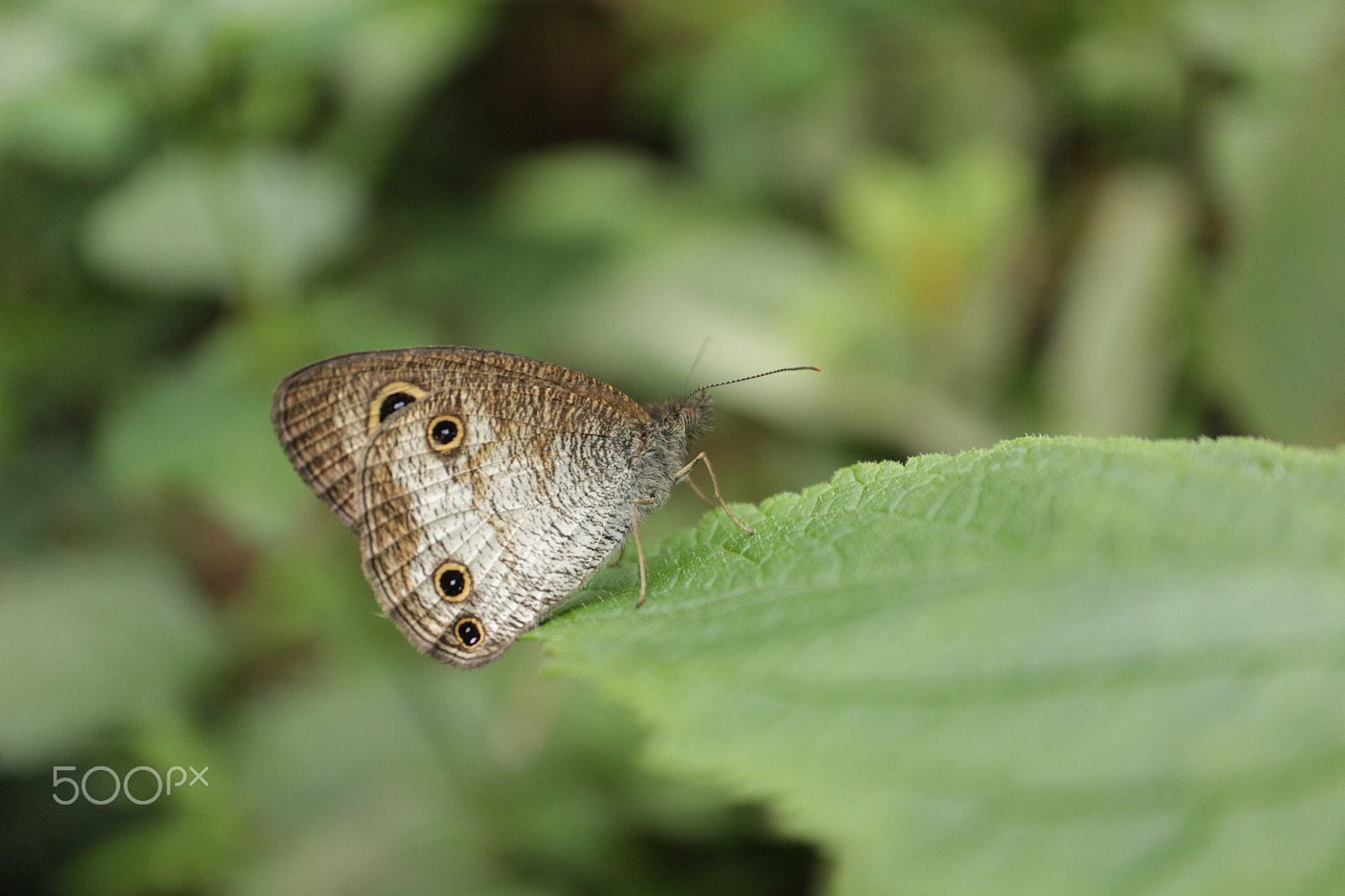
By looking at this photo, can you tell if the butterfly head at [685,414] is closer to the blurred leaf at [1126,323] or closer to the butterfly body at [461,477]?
the butterfly body at [461,477]

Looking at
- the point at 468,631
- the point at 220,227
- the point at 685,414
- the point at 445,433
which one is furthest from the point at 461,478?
the point at 220,227

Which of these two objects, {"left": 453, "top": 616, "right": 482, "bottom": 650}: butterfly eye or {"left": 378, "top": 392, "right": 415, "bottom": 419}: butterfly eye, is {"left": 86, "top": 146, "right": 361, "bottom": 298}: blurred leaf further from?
{"left": 453, "top": 616, "right": 482, "bottom": 650}: butterfly eye

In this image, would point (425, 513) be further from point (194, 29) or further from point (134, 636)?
point (134, 636)

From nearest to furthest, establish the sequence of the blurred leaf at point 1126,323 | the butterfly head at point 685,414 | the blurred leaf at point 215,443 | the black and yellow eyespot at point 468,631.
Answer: the black and yellow eyespot at point 468,631, the butterfly head at point 685,414, the blurred leaf at point 215,443, the blurred leaf at point 1126,323

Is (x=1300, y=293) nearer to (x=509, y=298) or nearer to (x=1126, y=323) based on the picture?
(x=1126, y=323)

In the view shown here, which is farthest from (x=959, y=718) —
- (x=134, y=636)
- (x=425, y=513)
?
(x=134, y=636)

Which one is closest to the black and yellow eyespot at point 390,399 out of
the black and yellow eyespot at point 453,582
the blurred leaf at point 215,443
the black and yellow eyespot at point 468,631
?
the black and yellow eyespot at point 453,582

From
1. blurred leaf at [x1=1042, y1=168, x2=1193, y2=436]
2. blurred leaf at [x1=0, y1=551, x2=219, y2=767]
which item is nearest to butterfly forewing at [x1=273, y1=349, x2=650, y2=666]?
blurred leaf at [x1=0, y1=551, x2=219, y2=767]
